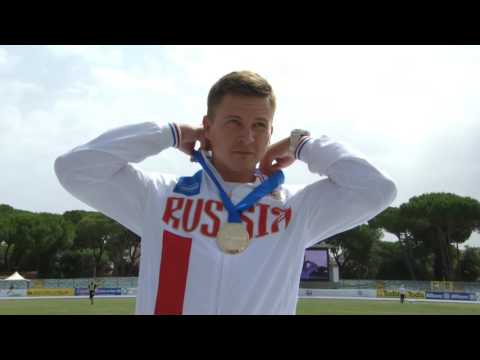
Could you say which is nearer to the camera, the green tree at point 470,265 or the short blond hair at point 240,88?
the short blond hair at point 240,88

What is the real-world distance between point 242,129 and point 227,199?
14.5 inches

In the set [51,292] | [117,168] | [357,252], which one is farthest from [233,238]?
[357,252]

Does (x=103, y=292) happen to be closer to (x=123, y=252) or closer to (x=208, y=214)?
(x=123, y=252)

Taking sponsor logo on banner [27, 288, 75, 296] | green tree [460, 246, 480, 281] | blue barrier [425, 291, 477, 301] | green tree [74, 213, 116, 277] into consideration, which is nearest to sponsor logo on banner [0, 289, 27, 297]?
sponsor logo on banner [27, 288, 75, 296]

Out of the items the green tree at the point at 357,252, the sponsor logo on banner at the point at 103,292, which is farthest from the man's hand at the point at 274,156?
the green tree at the point at 357,252

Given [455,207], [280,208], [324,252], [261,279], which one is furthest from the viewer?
[455,207]

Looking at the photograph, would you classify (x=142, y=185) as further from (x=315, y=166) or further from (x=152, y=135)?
(x=315, y=166)

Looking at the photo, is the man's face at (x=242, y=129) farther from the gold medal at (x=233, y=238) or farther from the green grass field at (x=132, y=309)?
the green grass field at (x=132, y=309)

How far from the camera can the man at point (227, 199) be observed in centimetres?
227

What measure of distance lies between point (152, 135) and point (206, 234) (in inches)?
26.0

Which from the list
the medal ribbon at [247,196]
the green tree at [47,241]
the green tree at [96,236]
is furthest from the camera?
the green tree at [96,236]

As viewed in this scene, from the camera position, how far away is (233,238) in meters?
2.30

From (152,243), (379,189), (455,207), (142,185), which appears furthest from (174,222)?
(455,207)

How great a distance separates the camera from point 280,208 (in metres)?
2.47
